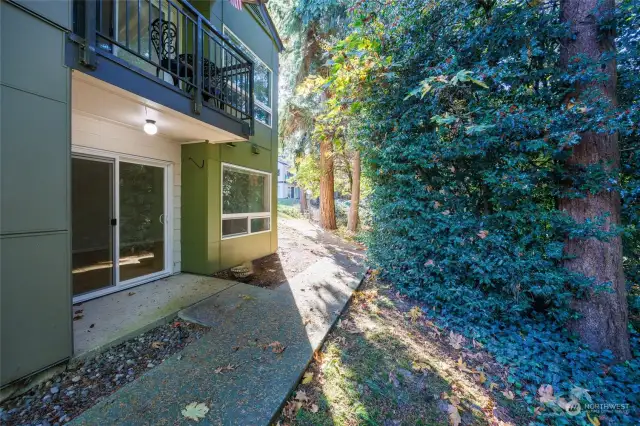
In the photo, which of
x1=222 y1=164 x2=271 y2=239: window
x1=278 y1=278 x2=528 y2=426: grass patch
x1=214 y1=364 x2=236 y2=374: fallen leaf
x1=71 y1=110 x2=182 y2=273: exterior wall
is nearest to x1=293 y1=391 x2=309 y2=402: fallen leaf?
x1=278 y1=278 x2=528 y2=426: grass patch

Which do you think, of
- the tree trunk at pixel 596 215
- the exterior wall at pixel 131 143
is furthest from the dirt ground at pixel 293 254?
the tree trunk at pixel 596 215

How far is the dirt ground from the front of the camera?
16.3 ft

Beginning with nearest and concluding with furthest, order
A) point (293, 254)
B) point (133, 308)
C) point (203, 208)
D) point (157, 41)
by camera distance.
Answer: point (133, 308), point (157, 41), point (203, 208), point (293, 254)

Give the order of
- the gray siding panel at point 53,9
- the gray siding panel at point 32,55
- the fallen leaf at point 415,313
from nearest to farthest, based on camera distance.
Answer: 1. the gray siding panel at point 32,55
2. the gray siding panel at point 53,9
3. the fallen leaf at point 415,313

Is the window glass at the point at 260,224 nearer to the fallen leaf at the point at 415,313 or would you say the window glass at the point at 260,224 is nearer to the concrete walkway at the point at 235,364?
the concrete walkway at the point at 235,364

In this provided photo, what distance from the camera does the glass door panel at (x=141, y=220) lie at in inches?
159

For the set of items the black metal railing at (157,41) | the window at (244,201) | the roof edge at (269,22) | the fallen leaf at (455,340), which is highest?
the roof edge at (269,22)

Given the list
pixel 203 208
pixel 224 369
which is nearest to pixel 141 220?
pixel 203 208

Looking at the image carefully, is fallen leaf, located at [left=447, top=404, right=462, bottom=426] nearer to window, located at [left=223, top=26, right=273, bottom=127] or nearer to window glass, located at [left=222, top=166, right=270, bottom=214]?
window glass, located at [left=222, top=166, right=270, bottom=214]

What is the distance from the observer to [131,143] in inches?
157

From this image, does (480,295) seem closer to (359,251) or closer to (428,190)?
(428,190)

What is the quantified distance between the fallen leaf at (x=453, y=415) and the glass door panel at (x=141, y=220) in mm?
4848

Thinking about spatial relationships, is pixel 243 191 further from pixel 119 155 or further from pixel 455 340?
pixel 455 340

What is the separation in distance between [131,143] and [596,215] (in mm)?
6832
